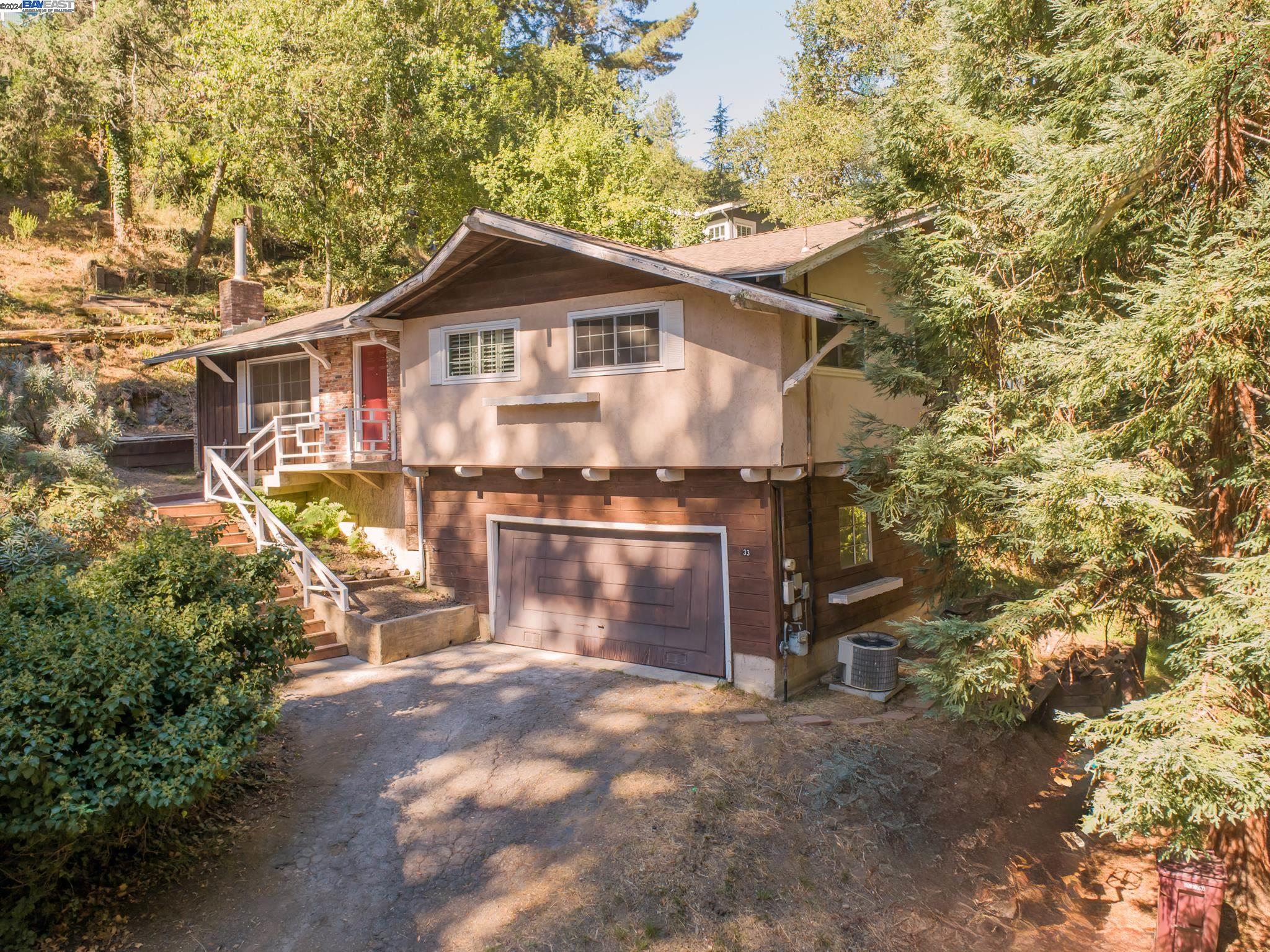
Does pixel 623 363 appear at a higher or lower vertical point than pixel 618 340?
lower

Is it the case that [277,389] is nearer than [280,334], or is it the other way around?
[280,334]

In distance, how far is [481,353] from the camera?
12.2 meters

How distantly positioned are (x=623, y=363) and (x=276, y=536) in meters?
6.41

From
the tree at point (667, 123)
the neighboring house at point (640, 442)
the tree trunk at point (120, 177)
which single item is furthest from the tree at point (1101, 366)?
the tree at point (667, 123)

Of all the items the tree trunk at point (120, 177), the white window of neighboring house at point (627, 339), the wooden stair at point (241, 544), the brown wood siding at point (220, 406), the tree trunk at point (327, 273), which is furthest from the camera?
the tree trunk at point (120, 177)

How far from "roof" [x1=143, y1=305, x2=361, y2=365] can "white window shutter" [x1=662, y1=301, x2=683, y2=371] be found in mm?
5572

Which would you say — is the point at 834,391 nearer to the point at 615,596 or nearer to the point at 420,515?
the point at 615,596

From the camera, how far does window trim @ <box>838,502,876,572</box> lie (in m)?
11.5

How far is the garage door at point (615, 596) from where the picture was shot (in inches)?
420

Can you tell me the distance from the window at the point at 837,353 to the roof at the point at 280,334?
24.3 feet

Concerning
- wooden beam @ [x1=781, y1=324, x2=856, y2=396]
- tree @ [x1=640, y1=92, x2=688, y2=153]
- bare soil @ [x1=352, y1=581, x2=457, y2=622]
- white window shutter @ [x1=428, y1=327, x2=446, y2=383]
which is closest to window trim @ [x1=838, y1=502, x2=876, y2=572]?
wooden beam @ [x1=781, y1=324, x2=856, y2=396]

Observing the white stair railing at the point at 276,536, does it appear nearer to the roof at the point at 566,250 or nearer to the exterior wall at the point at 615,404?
the exterior wall at the point at 615,404

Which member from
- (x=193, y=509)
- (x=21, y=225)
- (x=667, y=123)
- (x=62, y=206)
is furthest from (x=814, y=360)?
(x=667, y=123)

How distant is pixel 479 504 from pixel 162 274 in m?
24.8
